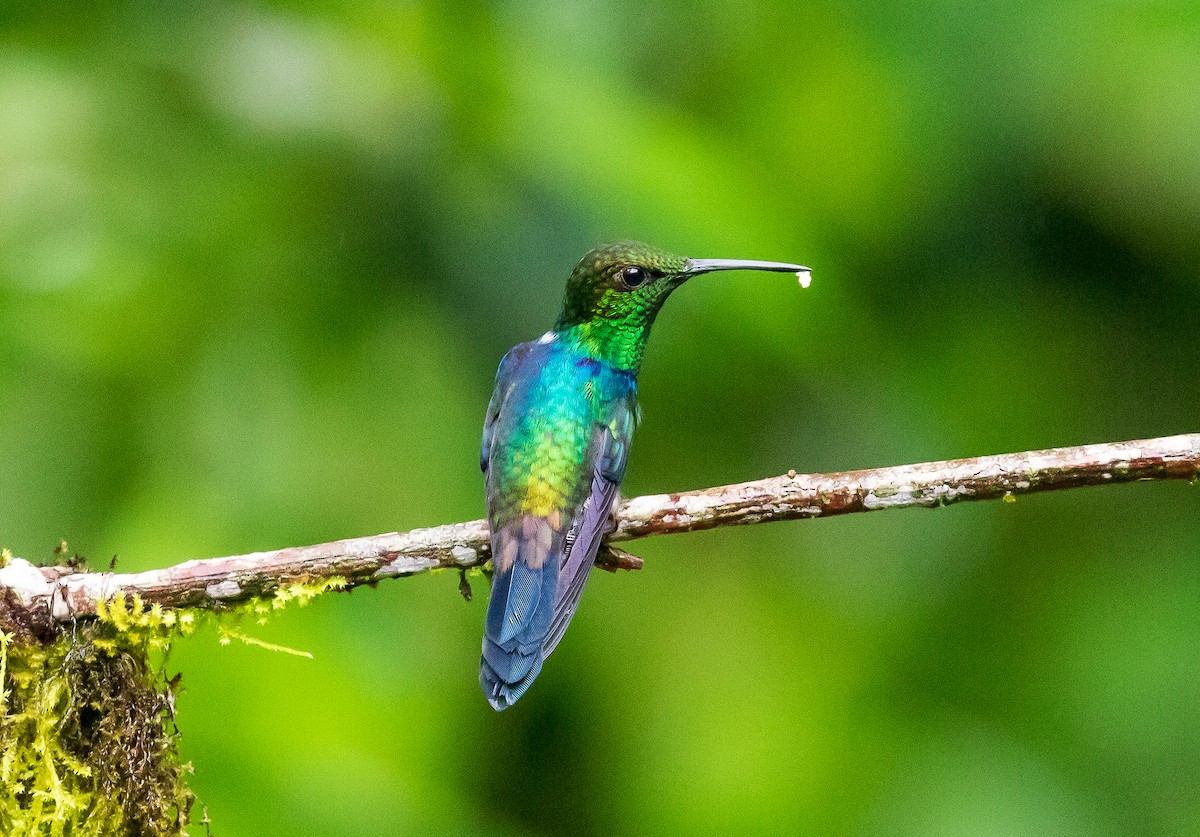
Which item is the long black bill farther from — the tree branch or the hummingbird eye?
the tree branch

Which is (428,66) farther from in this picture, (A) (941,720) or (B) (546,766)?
(A) (941,720)

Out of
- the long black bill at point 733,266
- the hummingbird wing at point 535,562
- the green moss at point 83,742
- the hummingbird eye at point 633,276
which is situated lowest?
the green moss at point 83,742

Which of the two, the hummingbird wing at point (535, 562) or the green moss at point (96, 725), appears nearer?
the green moss at point (96, 725)

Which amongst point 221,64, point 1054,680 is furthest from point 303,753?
point 1054,680

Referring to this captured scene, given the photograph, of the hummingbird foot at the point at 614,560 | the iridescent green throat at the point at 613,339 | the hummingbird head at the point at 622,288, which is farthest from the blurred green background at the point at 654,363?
the hummingbird foot at the point at 614,560

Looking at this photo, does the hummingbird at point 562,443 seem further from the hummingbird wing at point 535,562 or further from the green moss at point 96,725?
the green moss at point 96,725

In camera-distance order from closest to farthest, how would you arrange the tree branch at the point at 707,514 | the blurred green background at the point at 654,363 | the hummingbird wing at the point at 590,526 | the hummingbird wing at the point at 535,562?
the tree branch at the point at 707,514
the hummingbird wing at the point at 535,562
the hummingbird wing at the point at 590,526
the blurred green background at the point at 654,363

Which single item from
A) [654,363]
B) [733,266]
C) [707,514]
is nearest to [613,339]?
[733,266]

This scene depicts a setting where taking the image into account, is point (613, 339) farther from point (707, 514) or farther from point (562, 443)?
point (707, 514)
